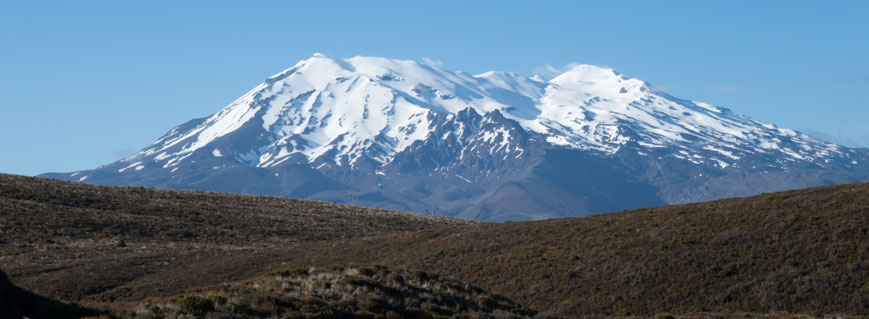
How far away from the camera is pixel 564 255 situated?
138ft

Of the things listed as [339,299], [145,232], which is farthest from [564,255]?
[145,232]

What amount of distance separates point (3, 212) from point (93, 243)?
443 inches

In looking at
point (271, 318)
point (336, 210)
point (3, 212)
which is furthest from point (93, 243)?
point (271, 318)

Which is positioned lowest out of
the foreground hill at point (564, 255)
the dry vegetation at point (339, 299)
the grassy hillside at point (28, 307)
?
the grassy hillside at point (28, 307)

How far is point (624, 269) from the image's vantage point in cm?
3819

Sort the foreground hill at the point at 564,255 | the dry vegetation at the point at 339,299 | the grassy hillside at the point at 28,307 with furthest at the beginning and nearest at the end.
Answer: the foreground hill at the point at 564,255 → the dry vegetation at the point at 339,299 → the grassy hillside at the point at 28,307

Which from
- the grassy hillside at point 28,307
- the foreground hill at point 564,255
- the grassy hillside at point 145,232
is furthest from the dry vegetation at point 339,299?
the grassy hillside at point 145,232

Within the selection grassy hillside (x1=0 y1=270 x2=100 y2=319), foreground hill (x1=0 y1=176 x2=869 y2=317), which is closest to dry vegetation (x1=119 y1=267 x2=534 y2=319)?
grassy hillside (x1=0 y1=270 x2=100 y2=319)

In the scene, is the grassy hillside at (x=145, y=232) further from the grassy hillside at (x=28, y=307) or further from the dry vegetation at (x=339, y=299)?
the grassy hillside at (x=28, y=307)

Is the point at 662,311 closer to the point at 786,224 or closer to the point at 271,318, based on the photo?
the point at 786,224

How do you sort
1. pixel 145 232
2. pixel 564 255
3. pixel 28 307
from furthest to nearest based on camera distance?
pixel 145 232, pixel 564 255, pixel 28 307

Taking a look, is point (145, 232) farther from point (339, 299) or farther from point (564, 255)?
point (339, 299)

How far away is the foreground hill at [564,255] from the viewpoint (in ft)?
111

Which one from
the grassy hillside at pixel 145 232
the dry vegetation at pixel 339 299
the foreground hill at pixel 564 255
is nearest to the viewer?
the dry vegetation at pixel 339 299
